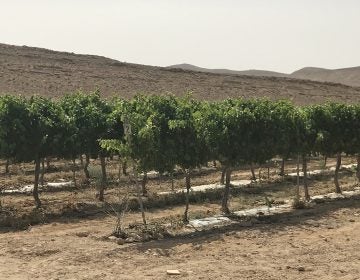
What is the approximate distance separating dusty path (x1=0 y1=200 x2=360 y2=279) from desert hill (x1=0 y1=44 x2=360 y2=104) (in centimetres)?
3305

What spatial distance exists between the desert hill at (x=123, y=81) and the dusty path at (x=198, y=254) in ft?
108

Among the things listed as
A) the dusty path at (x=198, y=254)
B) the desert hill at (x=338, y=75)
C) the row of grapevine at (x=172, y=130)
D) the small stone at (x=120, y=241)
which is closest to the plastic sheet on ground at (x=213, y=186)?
the row of grapevine at (x=172, y=130)

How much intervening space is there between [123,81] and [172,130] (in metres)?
37.5

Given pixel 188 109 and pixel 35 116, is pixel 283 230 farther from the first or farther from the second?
pixel 35 116

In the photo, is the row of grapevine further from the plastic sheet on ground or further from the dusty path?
the plastic sheet on ground

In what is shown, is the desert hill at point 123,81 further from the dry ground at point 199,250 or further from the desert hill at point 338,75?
the desert hill at point 338,75

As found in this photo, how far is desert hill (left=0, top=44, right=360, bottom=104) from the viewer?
5009cm

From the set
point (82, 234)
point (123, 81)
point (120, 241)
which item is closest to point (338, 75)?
point (123, 81)

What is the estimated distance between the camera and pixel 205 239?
15789 millimetres

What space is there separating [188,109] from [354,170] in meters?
15.7

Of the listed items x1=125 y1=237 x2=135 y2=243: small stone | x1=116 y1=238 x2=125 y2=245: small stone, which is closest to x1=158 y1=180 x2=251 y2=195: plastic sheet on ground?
x1=125 y1=237 x2=135 y2=243: small stone

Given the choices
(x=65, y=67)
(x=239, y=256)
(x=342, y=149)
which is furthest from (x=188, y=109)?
(x=65, y=67)

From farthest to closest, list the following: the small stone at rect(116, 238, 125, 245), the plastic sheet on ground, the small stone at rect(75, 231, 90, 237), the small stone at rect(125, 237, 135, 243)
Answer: the plastic sheet on ground → the small stone at rect(75, 231, 90, 237) → the small stone at rect(125, 237, 135, 243) → the small stone at rect(116, 238, 125, 245)

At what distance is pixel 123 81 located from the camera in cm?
5447
